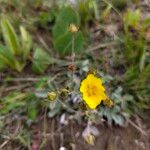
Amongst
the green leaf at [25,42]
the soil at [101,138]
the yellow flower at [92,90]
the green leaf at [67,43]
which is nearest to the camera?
the yellow flower at [92,90]

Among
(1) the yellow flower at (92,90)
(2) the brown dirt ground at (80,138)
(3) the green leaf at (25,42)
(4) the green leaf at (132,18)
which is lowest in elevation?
(2) the brown dirt ground at (80,138)

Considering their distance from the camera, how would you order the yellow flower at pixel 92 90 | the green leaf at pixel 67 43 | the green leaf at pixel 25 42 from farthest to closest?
the green leaf at pixel 25 42, the green leaf at pixel 67 43, the yellow flower at pixel 92 90

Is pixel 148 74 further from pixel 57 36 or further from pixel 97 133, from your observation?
pixel 57 36

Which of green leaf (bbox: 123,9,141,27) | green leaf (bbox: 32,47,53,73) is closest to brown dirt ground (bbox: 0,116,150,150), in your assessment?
green leaf (bbox: 32,47,53,73)

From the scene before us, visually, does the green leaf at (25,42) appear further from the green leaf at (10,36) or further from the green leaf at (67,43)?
the green leaf at (67,43)

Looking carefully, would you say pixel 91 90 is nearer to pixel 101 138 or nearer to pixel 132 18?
pixel 101 138

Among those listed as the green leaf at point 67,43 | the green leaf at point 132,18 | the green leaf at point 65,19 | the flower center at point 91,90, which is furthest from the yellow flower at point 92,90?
the green leaf at point 132,18

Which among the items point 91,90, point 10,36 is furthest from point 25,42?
point 91,90
